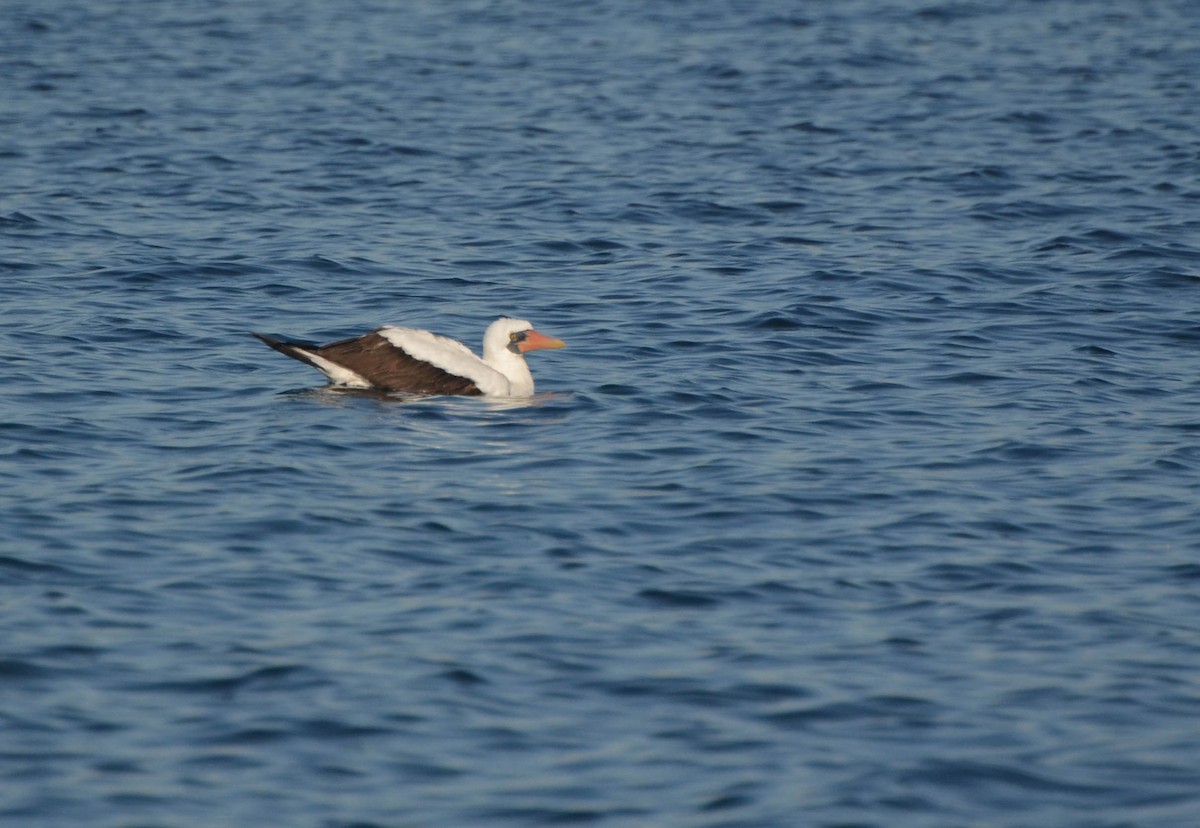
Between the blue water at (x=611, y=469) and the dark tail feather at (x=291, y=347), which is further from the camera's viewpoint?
the dark tail feather at (x=291, y=347)

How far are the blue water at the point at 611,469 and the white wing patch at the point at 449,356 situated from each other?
26 centimetres

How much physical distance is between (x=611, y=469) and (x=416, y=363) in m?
2.33

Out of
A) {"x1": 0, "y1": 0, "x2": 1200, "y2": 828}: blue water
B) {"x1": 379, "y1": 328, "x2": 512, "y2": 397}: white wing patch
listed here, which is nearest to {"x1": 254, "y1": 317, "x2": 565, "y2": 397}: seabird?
{"x1": 379, "y1": 328, "x2": 512, "y2": 397}: white wing patch

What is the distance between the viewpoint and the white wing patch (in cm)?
1385

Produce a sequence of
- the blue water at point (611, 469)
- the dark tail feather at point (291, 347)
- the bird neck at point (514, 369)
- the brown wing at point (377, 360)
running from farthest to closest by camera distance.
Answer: the bird neck at point (514, 369) < the brown wing at point (377, 360) < the dark tail feather at point (291, 347) < the blue water at point (611, 469)

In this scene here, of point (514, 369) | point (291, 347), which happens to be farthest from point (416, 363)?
point (291, 347)

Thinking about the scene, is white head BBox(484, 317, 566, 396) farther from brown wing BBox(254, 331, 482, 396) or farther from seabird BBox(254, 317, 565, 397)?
brown wing BBox(254, 331, 482, 396)

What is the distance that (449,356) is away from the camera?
1402 cm

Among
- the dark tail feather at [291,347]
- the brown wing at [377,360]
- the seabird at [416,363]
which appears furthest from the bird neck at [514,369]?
the dark tail feather at [291,347]

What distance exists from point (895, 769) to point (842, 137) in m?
18.2

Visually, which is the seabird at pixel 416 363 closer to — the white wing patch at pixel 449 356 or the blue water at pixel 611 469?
the white wing patch at pixel 449 356

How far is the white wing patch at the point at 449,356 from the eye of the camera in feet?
45.4

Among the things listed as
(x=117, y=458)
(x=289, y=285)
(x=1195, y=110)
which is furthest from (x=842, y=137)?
(x=117, y=458)

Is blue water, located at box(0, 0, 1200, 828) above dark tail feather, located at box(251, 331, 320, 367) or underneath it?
underneath
